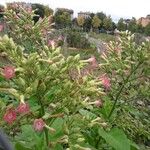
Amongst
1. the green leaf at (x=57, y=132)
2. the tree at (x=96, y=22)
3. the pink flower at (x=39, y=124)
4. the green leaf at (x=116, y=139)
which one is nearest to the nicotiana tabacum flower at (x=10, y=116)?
the pink flower at (x=39, y=124)

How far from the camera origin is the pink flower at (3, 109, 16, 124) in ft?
8.13

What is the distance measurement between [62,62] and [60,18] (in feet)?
207

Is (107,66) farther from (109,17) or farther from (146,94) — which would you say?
(109,17)

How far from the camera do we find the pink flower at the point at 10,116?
2.48 meters

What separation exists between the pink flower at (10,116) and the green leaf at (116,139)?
1.38 metres

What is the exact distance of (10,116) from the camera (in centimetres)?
251

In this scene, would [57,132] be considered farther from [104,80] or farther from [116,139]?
[116,139]

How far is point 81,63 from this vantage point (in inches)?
106

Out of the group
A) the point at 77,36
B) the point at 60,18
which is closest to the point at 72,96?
the point at 77,36

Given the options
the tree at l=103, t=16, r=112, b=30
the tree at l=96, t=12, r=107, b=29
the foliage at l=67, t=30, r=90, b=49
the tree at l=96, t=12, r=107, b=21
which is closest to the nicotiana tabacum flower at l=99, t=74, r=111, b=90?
the foliage at l=67, t=30, r=90, b=49

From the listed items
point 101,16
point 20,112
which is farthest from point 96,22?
point 20,112

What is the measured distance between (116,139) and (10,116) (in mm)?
1572

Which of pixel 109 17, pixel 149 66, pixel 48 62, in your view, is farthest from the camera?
pixel 109 17

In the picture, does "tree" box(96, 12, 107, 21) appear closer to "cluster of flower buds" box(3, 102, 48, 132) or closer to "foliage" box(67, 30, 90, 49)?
"foliage" box(67, 30, 90, 49)
